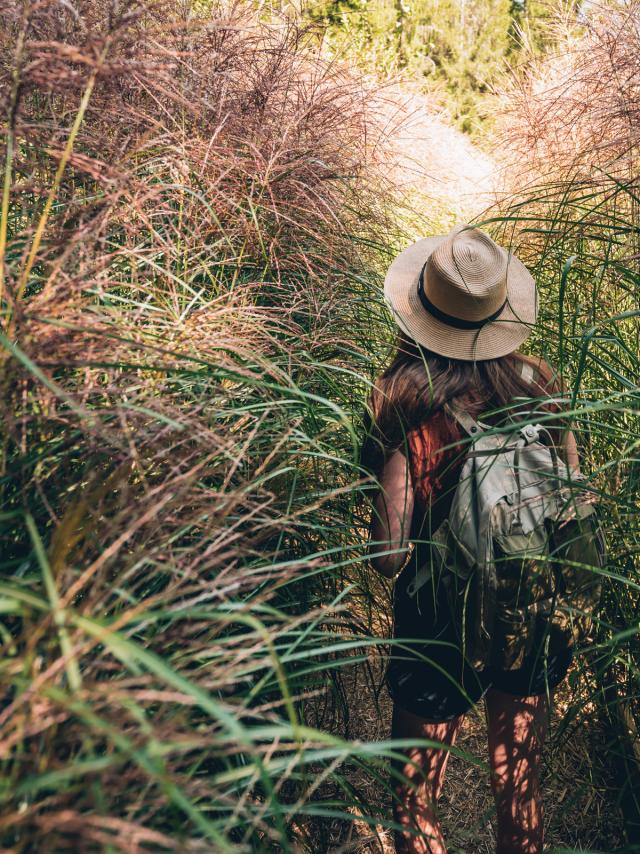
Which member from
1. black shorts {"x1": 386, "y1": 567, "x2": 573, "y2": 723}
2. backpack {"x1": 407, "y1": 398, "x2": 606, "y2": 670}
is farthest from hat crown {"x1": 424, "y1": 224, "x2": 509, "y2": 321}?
black shorts {"x1": 386, "y1": 567, "x2": 573, "y2": 723}

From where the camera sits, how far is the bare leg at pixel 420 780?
1.55m

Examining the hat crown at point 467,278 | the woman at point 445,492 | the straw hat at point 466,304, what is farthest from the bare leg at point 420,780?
the hat crown at point 467,278

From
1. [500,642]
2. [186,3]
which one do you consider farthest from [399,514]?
[186,3]

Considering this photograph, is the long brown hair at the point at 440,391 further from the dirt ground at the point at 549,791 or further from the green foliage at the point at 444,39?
the green foliage at the point at 444,39

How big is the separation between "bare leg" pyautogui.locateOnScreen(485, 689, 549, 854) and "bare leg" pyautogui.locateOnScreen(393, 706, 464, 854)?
0.12m

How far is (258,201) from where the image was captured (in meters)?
2.14

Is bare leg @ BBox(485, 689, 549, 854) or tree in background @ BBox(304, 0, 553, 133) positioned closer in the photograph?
bare leg @ BBox(485, 689, 549, 854)

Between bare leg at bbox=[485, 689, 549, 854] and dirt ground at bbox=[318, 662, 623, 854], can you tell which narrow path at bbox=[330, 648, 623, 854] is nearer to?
dirt ground at bbox=[318, 662, 623, 854]

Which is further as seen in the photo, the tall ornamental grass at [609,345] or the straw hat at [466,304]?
the straw hat at [466,304]

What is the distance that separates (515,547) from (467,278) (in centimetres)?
66

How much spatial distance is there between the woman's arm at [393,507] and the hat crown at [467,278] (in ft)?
1.31

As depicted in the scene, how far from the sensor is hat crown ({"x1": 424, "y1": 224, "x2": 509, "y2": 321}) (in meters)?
1.55

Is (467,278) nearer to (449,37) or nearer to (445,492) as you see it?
(445,492)

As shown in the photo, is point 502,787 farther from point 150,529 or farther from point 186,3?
point 186,3
